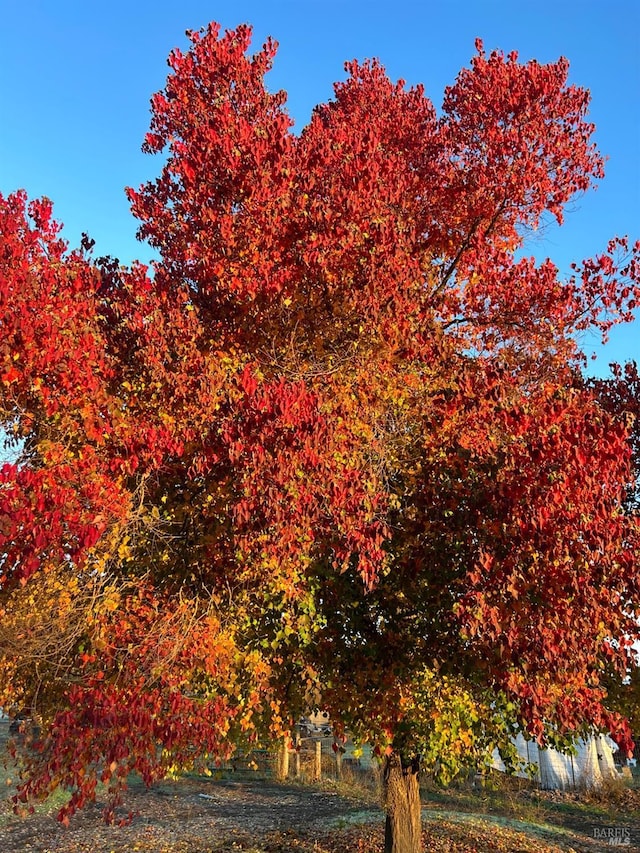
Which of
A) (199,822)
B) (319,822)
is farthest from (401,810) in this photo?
(199,822)

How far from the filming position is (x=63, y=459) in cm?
660

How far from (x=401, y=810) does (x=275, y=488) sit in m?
7.74

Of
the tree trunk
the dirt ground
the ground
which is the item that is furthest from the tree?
the dirt ground

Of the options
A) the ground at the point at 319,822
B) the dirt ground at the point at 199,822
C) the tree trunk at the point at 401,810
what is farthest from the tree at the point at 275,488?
the dirt ground at the point at 199,822

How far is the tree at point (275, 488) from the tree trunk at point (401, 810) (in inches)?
4.8

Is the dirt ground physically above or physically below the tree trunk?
below

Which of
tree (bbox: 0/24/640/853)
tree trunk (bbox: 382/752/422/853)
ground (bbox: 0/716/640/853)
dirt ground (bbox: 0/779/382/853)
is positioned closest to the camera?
tree (bbox: 0/24/640/853)

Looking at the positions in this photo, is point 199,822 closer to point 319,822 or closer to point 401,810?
point 319,822

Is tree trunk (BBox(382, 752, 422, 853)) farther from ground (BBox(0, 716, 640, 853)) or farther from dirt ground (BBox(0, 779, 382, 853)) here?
dirt ground (BBox(0, 779, 382, 853))

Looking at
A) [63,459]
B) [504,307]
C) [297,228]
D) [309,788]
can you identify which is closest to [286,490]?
[63,459]

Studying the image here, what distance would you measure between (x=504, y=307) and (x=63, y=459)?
25.8ft

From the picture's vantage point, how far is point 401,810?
10.4 metres

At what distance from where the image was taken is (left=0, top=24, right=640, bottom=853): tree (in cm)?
612

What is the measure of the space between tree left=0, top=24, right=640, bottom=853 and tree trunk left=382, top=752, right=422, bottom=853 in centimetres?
12
